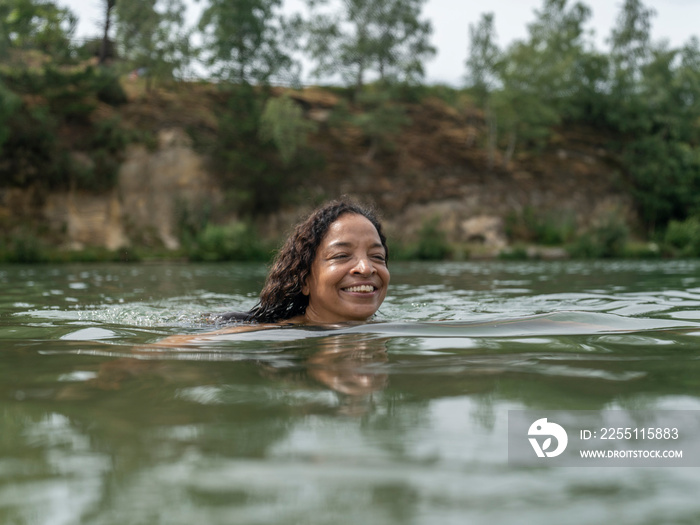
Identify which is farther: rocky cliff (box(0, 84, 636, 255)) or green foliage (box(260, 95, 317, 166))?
green foliage (box(260, 95, 317, 166))

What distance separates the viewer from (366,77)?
35.7 m

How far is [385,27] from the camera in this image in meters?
35.6

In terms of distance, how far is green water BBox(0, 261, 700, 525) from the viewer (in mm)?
1452

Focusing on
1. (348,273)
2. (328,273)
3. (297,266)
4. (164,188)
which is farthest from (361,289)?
(164,188)

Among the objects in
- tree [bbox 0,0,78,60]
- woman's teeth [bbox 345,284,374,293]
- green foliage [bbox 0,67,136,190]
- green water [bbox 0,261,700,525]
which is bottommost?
green water [bbox 0,261,700,525]

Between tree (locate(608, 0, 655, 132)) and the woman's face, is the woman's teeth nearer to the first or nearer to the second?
the woman's face

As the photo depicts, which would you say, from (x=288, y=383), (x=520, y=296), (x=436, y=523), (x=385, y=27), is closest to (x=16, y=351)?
(x=288, y=383)

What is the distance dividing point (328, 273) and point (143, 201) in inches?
928

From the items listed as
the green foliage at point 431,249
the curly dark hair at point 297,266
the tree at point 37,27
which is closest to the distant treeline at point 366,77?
the tree at point 37,27

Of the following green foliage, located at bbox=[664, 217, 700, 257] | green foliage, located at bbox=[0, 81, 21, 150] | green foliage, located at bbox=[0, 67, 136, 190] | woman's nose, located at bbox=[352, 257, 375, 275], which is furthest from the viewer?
green foliage, located at bbox=[664, 217, 700, 257]

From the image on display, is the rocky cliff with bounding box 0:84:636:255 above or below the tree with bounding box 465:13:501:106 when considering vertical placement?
below

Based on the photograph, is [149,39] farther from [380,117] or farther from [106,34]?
[380,117]

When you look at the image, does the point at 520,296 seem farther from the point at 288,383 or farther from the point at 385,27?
the point at 385,27

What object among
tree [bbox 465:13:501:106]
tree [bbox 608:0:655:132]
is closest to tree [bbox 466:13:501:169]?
tree [bbox 465:13:501:106]
